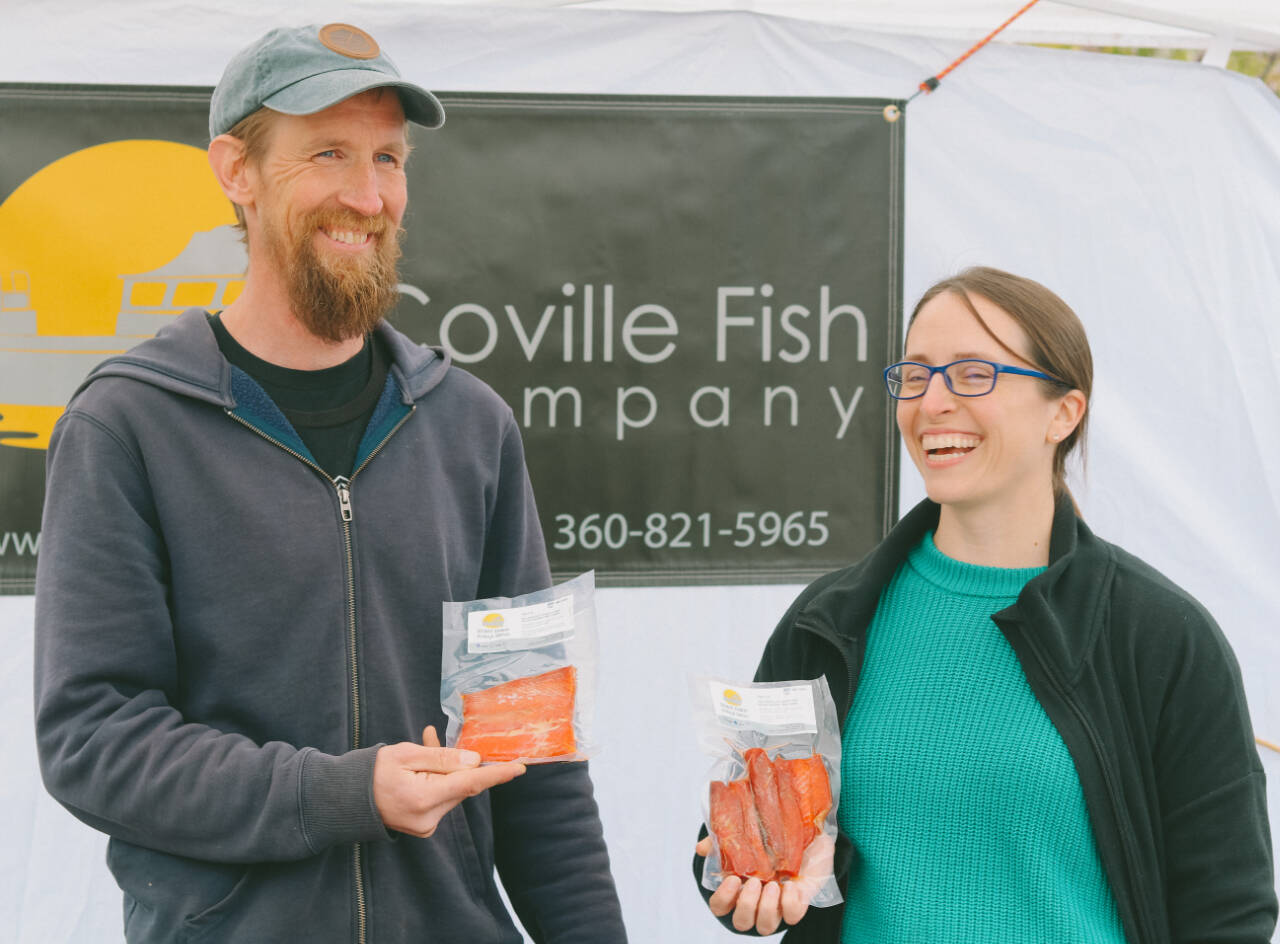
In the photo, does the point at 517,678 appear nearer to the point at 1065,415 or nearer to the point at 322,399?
the point at 322,399

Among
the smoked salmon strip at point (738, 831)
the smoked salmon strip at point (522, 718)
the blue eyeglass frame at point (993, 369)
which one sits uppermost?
the blue eyeglass frame at point (993, 369)

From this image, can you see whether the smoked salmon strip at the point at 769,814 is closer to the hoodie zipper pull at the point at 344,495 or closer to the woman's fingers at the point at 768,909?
the woman's fingers at the point at 768,909

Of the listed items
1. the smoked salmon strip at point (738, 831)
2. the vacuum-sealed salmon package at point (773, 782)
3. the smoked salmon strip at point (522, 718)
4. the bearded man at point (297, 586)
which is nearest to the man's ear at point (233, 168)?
the bearded man at point (297, 586)

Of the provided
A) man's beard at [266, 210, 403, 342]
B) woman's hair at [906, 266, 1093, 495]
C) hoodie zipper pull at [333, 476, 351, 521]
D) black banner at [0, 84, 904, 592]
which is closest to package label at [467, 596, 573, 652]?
hoodie zipper pull at [333, 476, 351, 521]

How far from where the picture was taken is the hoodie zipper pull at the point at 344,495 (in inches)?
60.3

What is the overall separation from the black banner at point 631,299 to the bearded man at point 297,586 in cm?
108

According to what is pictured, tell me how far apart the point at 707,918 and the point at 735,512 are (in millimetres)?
1075

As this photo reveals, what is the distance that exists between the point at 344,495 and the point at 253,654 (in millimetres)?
249

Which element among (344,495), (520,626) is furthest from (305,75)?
(520,626)

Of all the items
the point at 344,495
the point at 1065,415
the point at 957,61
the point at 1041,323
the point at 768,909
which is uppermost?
the point at 957,61

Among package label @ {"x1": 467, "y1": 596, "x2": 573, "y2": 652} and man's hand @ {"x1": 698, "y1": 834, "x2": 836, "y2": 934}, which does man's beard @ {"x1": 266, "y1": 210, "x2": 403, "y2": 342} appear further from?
man's hand @ {"x1": 698, "y1": 834, "x2": 836, "y2": 934}

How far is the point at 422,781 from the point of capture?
133 cm

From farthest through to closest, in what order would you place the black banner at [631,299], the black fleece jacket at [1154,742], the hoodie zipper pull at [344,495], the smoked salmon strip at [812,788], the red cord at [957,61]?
the red cord at [957,61] < the black banner at [631,299] < the hoodie zipper pull at [344,495] < the smoked salmon strip at [812,788] < the black fleece jacket at [1154,742]

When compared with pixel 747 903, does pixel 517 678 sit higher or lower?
higher
